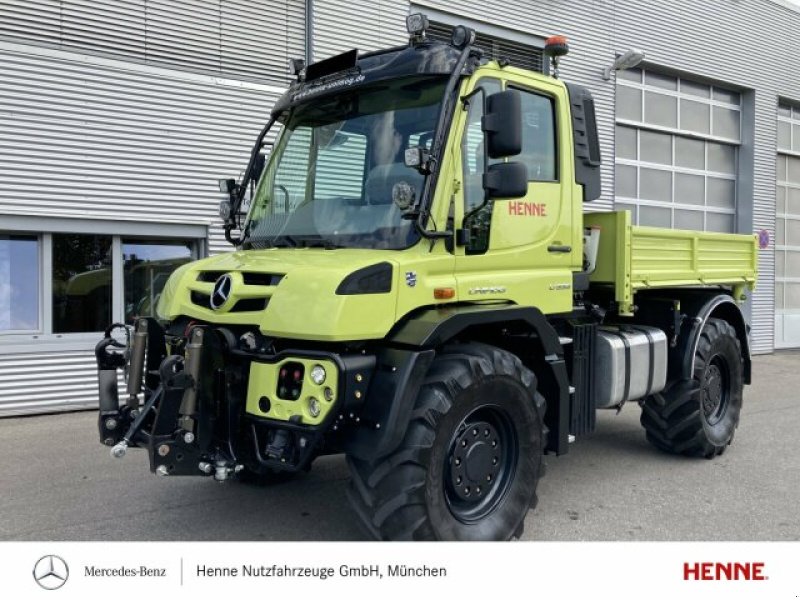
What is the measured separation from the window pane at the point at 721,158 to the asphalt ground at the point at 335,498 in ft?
30.7

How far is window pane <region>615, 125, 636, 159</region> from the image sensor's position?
1338cm

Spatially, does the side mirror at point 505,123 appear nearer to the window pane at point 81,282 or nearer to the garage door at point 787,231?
the window pane at point 81,282

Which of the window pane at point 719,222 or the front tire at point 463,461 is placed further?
the window pane at point 719,222

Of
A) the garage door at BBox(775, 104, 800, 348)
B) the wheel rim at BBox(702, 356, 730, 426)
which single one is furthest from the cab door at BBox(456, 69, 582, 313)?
the garage door at BBox(775, 104, 800, 348)

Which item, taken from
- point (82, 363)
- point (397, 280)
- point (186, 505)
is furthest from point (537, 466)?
point (82, 363)

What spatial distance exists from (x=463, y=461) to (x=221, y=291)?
1607 mm

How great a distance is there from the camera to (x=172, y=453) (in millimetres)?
3566

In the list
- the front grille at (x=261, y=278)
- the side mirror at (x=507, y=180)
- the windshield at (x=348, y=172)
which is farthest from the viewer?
the windshield at (x=348, y=172)

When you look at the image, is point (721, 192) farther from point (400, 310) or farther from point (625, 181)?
point (400, 310)

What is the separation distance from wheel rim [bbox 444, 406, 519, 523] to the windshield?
1115 millimetres

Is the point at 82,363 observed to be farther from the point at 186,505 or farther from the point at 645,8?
the point at 645,8

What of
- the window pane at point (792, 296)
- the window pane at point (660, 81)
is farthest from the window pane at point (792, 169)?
the window pane at point (660, 81)

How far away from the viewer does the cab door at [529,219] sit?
4160 mm

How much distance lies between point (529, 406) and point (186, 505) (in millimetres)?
2500
